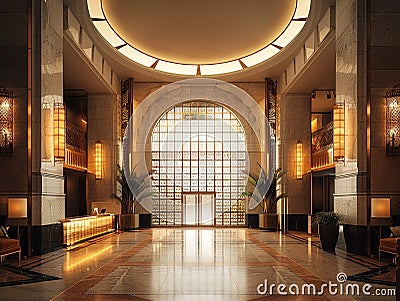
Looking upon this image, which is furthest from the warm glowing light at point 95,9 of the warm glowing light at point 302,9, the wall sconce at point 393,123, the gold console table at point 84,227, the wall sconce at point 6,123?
the wall sconce at point 393,123

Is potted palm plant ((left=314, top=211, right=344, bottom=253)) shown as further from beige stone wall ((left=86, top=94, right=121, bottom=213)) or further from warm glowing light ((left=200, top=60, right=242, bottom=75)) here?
beige stone wall ((left=86, top=94, right=121, bottom=213))

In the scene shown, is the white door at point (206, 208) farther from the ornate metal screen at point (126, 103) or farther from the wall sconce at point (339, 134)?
the wall sconce at point (339, 134)

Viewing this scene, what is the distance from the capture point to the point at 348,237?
34.9ft

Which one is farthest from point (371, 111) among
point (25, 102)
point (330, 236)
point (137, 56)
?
point (137, 56)

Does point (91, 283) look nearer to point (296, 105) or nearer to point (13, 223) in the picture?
point (13, 223)

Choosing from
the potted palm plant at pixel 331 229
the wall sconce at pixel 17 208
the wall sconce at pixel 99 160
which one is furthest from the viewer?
the wall sconce at pixel 99 160

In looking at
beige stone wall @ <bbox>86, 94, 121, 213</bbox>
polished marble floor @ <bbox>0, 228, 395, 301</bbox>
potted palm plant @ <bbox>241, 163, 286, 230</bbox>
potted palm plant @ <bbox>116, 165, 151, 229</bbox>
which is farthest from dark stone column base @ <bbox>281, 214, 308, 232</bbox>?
polished marble floor @ <bbox>0, 228, 395, 301</bbox>

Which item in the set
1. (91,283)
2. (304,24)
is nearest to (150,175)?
(304,24)

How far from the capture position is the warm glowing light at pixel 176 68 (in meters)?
19.5

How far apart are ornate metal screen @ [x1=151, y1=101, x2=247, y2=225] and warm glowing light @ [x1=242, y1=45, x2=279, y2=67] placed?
10.0ft

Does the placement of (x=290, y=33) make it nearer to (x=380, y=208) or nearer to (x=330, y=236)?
(x=330, y=236)

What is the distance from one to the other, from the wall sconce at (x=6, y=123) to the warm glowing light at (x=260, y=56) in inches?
378

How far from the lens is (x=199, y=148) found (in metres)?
22.2

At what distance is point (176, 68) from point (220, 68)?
160cm
